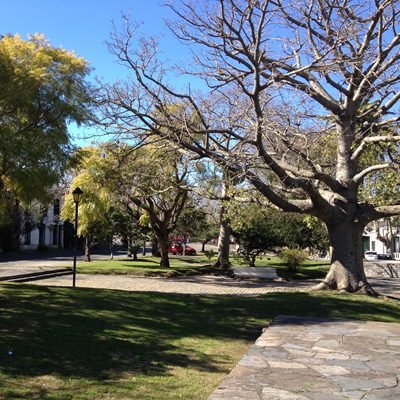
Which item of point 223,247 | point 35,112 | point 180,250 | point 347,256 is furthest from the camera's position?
point 180,250

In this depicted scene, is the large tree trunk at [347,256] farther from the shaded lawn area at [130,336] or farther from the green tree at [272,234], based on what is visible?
the green tree at [272,234]

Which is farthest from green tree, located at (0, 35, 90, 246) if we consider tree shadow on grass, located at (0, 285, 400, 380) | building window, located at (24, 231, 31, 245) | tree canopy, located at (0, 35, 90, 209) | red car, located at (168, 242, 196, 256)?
building window, located at (24, 231, 31, 245)

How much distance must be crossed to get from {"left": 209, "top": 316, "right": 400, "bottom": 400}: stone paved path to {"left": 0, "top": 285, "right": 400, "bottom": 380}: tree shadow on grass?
39.0 inches

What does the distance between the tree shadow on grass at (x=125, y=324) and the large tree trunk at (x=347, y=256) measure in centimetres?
147

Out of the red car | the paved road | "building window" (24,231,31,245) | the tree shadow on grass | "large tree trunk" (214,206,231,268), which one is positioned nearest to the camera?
the tree shadow on grass

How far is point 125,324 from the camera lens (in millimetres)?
10109

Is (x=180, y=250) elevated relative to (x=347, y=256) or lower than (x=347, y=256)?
lower

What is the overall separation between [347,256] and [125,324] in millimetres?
8991

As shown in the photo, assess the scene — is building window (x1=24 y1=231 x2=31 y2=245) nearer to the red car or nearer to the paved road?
the red car

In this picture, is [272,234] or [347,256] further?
[272,234]

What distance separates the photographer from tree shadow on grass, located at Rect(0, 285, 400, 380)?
23.1 feet

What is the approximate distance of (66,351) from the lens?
7555 mm

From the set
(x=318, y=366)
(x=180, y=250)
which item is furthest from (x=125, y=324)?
(x=180, y=250)

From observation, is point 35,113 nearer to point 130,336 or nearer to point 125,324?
point 125,324
